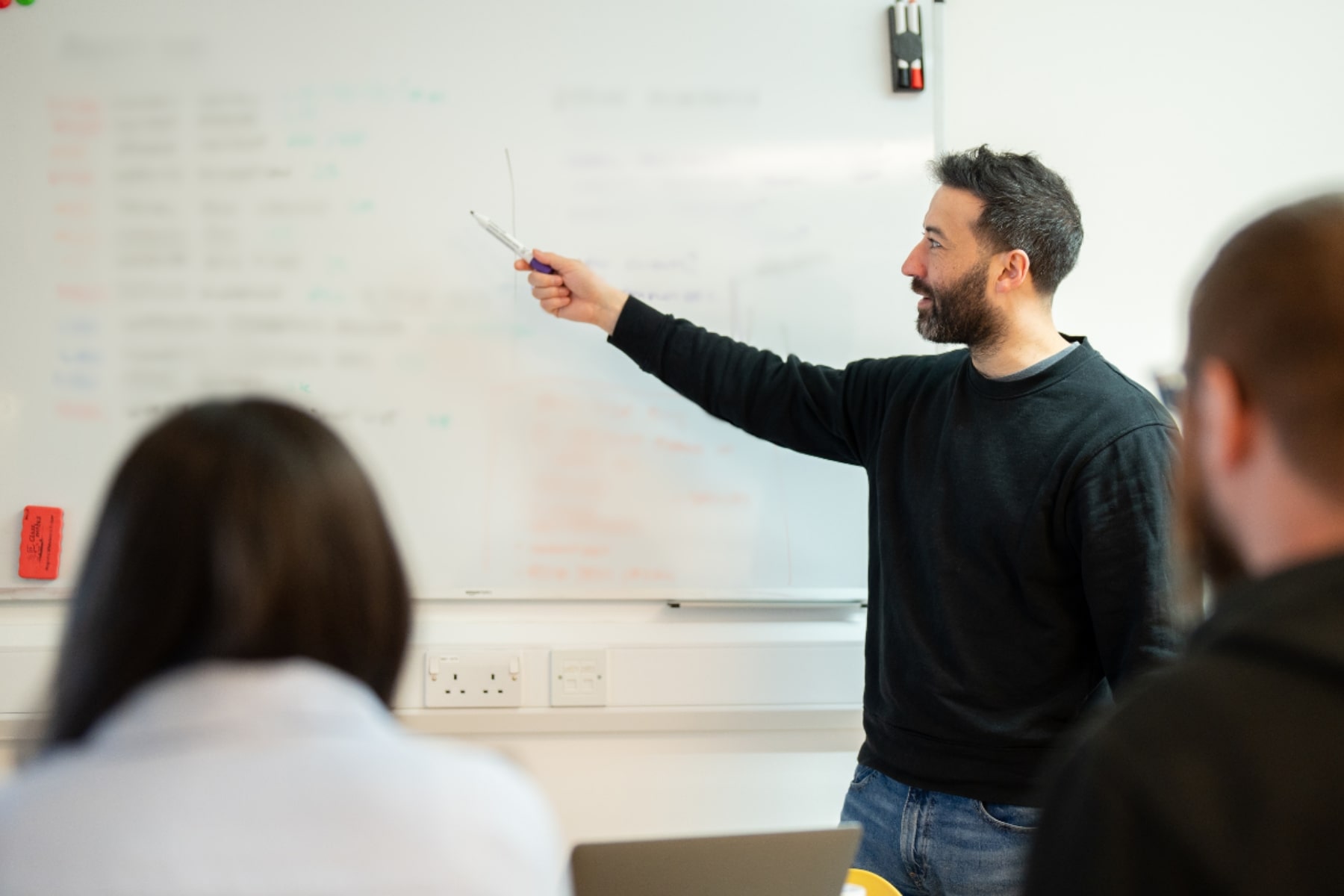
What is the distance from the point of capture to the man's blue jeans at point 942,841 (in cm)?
154

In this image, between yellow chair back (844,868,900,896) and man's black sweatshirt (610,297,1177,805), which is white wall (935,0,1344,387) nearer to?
man's black sweatshirt (610,297,1177,805)

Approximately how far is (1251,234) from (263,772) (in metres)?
0.74

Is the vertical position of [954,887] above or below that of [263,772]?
below

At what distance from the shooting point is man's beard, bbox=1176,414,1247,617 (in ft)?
2.37

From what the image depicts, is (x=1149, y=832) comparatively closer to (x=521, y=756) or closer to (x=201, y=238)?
(x=521, y=756)

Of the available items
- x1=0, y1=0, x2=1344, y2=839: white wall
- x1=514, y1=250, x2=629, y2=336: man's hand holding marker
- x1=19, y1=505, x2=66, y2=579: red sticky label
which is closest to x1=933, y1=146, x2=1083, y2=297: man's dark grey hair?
x1=0, y1=0, x2=1344, y2=839: white wall

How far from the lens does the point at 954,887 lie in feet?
5.17

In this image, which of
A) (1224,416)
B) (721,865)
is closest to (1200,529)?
(1224,416)

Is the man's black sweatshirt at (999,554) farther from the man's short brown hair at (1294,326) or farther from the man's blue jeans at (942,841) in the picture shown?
the man's short brown hair at (1294,326)

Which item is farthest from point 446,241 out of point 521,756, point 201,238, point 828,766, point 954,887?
point 954,887

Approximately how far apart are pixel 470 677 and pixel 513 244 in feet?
2.63

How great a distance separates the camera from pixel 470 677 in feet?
6.19

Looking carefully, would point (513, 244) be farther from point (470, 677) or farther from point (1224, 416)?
point (1224, 416)

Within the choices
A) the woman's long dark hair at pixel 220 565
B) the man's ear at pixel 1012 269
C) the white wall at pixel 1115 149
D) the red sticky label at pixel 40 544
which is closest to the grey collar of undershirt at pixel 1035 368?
the man's ear at pixel 1012 269
